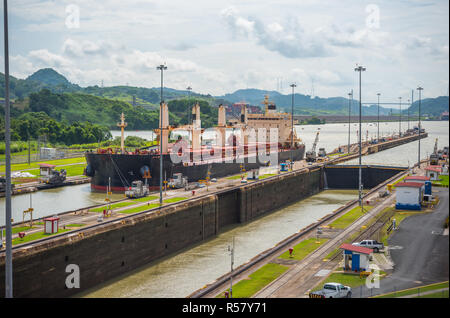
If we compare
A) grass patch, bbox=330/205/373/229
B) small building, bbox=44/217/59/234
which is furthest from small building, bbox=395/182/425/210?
small building, bbox=44/217/59/234

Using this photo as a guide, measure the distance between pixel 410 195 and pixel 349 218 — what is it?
550 cm

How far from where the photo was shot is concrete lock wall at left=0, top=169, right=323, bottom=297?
27.4m

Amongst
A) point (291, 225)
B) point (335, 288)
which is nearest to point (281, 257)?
point (335, 288)

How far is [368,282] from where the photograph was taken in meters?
25.1

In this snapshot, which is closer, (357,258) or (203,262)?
(357,258)

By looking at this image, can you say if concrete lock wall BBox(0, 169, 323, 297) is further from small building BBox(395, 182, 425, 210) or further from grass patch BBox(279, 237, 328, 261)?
small building BBox(395, 182, 425, 210)

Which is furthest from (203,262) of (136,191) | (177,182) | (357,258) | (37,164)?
(37,164)

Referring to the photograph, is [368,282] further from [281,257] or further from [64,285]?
[64,285]

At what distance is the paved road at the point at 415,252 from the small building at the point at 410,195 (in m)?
2.69

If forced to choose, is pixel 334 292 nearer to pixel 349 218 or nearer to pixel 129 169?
pixel 349 218

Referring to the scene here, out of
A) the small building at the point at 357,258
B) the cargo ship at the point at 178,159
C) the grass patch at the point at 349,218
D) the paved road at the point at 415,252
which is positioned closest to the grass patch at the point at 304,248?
the small building at the point at 357,258

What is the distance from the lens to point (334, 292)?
891 inches

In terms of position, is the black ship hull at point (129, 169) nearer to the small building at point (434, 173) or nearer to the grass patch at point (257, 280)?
the small building at point (434, 173)

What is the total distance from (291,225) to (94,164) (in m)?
27.4
